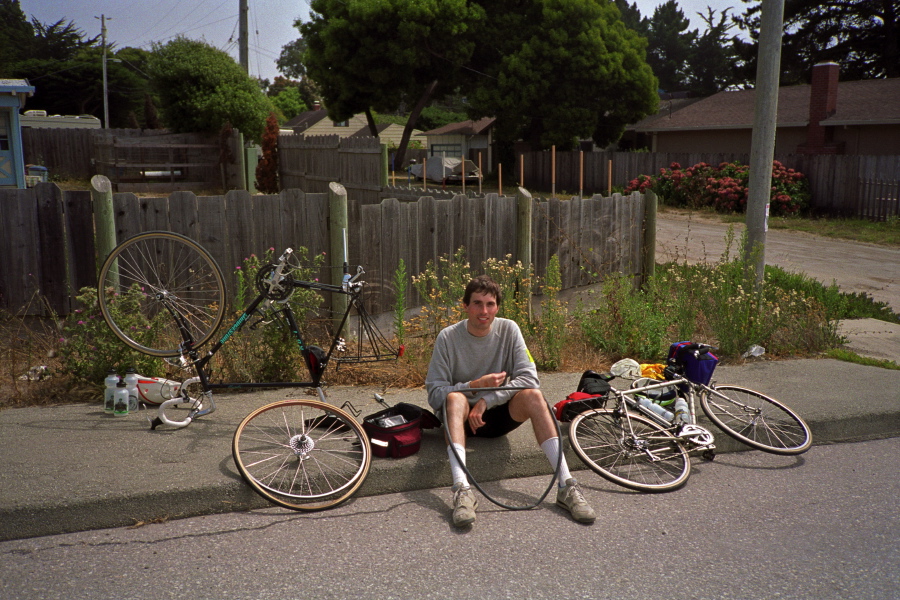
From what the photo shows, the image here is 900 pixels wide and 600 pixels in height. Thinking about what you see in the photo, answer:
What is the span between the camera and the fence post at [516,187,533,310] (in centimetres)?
888

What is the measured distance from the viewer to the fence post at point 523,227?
29.1ft

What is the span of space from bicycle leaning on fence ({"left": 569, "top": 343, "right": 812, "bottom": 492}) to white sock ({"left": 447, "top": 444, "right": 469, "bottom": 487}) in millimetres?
787

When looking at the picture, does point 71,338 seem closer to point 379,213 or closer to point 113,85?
point 379,213

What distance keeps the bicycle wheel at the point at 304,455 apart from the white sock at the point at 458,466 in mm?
488

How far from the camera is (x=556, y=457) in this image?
466cm

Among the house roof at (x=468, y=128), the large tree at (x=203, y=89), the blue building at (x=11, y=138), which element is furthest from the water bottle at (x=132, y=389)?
the house roof at (x=468, y=128)

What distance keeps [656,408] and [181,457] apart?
3067 millimetres

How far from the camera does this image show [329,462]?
4.84 m

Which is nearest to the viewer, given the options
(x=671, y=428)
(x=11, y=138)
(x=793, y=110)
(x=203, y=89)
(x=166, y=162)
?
(x=671, y=428)

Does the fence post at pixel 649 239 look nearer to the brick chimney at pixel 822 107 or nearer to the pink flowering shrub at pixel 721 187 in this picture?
the pink flowering shrub at pixel 721 187

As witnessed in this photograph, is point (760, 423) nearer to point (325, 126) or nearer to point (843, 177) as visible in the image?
point (843, 177)

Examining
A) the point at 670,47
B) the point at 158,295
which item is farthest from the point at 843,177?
the point at 670,47

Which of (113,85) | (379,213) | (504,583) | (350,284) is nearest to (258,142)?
(379,213)

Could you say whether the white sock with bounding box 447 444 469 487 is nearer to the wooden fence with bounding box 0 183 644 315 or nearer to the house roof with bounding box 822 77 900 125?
the wooden fence with bounding box 0 183 644 315
